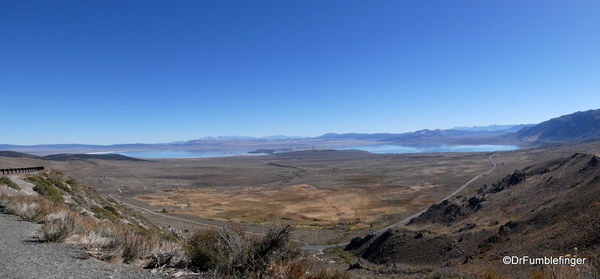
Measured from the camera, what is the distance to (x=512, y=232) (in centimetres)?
1577

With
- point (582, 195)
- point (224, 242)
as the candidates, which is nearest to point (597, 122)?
point (582, 195)

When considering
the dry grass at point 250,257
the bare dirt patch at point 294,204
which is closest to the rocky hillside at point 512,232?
the dry grass at point 250,257

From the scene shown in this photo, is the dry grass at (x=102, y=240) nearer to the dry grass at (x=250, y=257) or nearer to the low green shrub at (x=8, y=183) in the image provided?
the dry grass at (x=250, y=257)

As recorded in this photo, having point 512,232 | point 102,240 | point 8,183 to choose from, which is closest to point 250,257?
point 102,240

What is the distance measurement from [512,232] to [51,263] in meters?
19.0

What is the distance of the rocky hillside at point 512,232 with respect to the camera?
11070 millimetres

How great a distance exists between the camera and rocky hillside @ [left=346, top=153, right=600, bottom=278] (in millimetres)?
11070

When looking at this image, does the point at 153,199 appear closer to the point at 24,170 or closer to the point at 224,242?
the point at 24,170

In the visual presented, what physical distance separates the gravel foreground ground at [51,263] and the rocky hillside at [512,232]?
23.5ft

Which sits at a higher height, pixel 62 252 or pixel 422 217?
pixel 62 252

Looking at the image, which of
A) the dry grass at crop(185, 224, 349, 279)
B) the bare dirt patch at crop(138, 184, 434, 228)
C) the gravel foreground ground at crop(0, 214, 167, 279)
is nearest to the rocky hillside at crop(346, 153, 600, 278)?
the dry grass at crop(185, 224, 349, 279)

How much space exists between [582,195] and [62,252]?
2192cm

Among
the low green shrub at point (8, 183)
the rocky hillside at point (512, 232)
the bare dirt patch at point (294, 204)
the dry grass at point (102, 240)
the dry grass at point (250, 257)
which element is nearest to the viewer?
the dry grass at point (250, 257)

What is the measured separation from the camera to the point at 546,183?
2645cm
